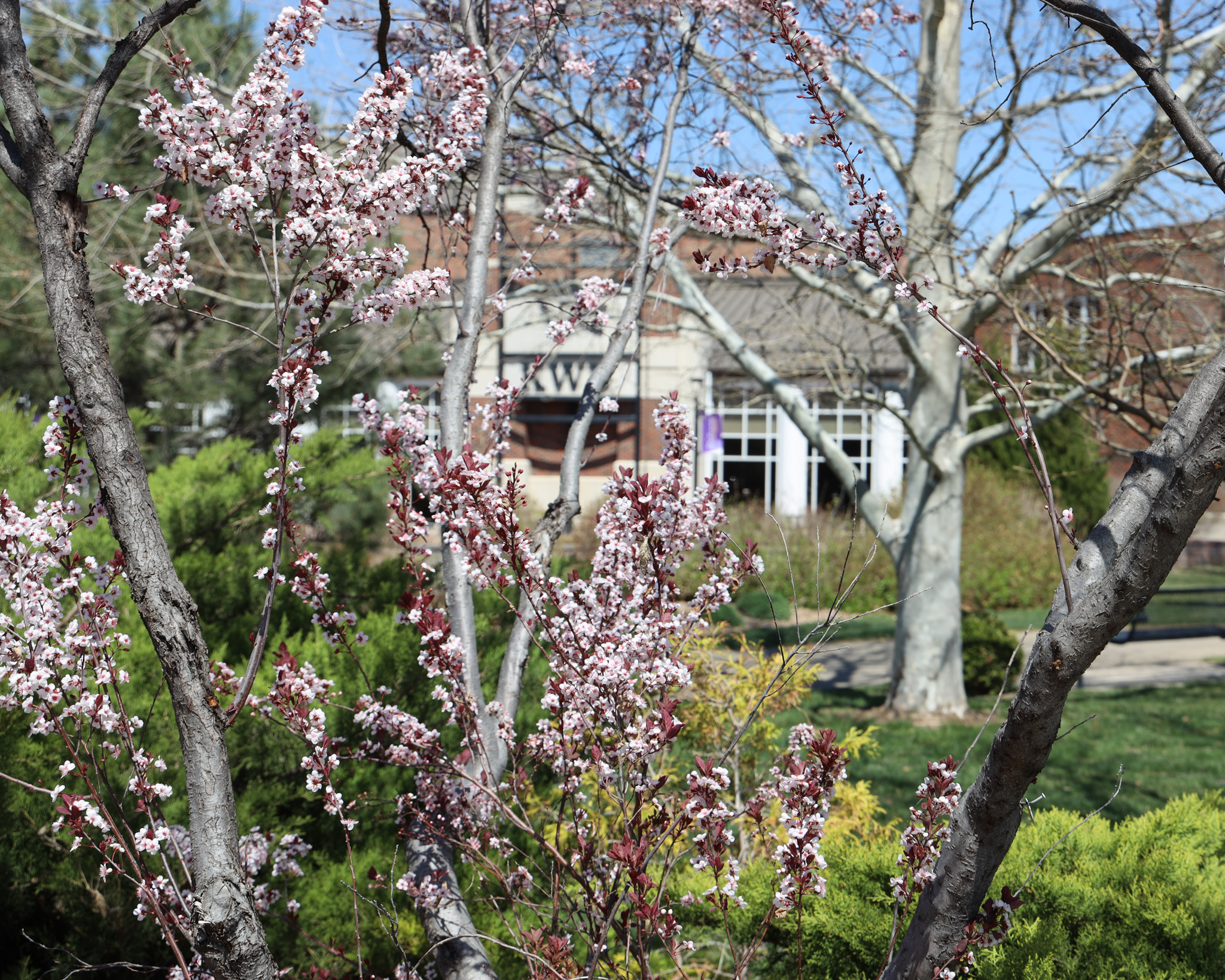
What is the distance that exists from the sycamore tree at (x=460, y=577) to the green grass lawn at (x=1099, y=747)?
3962 millimetres

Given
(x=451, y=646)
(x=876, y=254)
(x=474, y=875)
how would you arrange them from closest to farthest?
1. (x=876, y=254)
2. (x=451, y=646)
3. (x=474, y=875)

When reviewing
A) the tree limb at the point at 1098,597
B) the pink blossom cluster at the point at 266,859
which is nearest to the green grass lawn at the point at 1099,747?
the pink blossom cluster at the point at 266,859

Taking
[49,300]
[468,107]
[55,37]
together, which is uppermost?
[55,37]

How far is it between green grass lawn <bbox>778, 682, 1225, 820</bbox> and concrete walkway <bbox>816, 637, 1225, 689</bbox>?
0.49m

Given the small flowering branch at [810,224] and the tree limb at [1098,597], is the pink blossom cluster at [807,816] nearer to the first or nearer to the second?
the tree limb at [1098,597]

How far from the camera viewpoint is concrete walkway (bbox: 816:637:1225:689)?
1012 cm

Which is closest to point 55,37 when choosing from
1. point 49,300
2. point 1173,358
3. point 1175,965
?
point 49,300

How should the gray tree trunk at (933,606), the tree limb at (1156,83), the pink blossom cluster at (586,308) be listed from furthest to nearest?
the gray tree trunk at (933,606), the pink blossom cluster at (586,308), the tree limb at (1156,83)

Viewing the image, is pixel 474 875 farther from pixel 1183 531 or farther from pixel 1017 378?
pixel 1017 378

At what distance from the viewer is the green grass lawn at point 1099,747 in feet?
20.6

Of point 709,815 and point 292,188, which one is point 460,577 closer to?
point 709,815

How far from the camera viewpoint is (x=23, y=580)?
2107mm

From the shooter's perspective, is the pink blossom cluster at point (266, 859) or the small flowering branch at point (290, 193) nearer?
the small flowering branch at point (290, 193)

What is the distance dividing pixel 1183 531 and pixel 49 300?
1.88 meters
